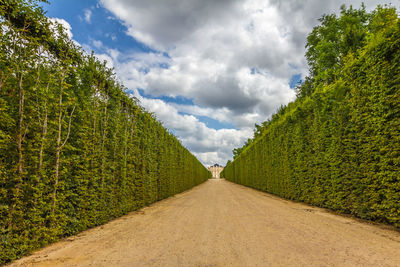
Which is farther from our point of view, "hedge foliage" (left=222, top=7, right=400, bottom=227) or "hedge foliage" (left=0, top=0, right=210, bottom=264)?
"hedge foliage" (left=222, top=7, right=400, bottom=227)

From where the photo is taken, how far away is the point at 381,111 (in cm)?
507

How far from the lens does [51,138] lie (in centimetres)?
400

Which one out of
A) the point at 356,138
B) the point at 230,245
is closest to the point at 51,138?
the point at 230,245

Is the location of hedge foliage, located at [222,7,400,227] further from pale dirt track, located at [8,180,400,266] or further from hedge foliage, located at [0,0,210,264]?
hedge foliage, located at [0,0,210,264]

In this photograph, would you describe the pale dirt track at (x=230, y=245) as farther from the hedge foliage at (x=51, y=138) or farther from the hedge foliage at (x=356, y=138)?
the hedge foliage at (x=356, y=138)

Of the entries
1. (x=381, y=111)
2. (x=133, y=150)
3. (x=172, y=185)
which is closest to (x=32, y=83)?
(x=133, y=150)

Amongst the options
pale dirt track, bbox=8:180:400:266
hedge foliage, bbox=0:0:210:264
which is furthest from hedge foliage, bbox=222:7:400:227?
hedge foliage, bbox=0:0:210:264

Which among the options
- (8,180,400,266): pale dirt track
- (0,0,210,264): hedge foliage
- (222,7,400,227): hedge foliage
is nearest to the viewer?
(8,180,400,266): pale dirt track

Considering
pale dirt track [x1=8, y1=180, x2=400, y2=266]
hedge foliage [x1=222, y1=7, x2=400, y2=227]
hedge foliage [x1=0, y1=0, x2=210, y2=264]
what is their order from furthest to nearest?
1. hedge foliage [x1=222, y1=7, x2=400, y2=227]
2. hedge foliage [x1=0, y1=0, x2=210, y2=264]
3. pale dirt track [x1=8, y1=180, x2=400, y2=266]

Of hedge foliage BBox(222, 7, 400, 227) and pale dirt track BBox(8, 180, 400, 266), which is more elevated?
hedge foliage BBox(222, 7, 400, 227)

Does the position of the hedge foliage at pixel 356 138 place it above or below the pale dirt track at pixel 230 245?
above

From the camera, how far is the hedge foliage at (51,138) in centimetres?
321

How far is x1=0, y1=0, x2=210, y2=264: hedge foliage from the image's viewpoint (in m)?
3.21

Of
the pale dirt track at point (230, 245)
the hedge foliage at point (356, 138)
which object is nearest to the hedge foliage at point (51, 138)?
the pale dirt track at point (230, 245)
